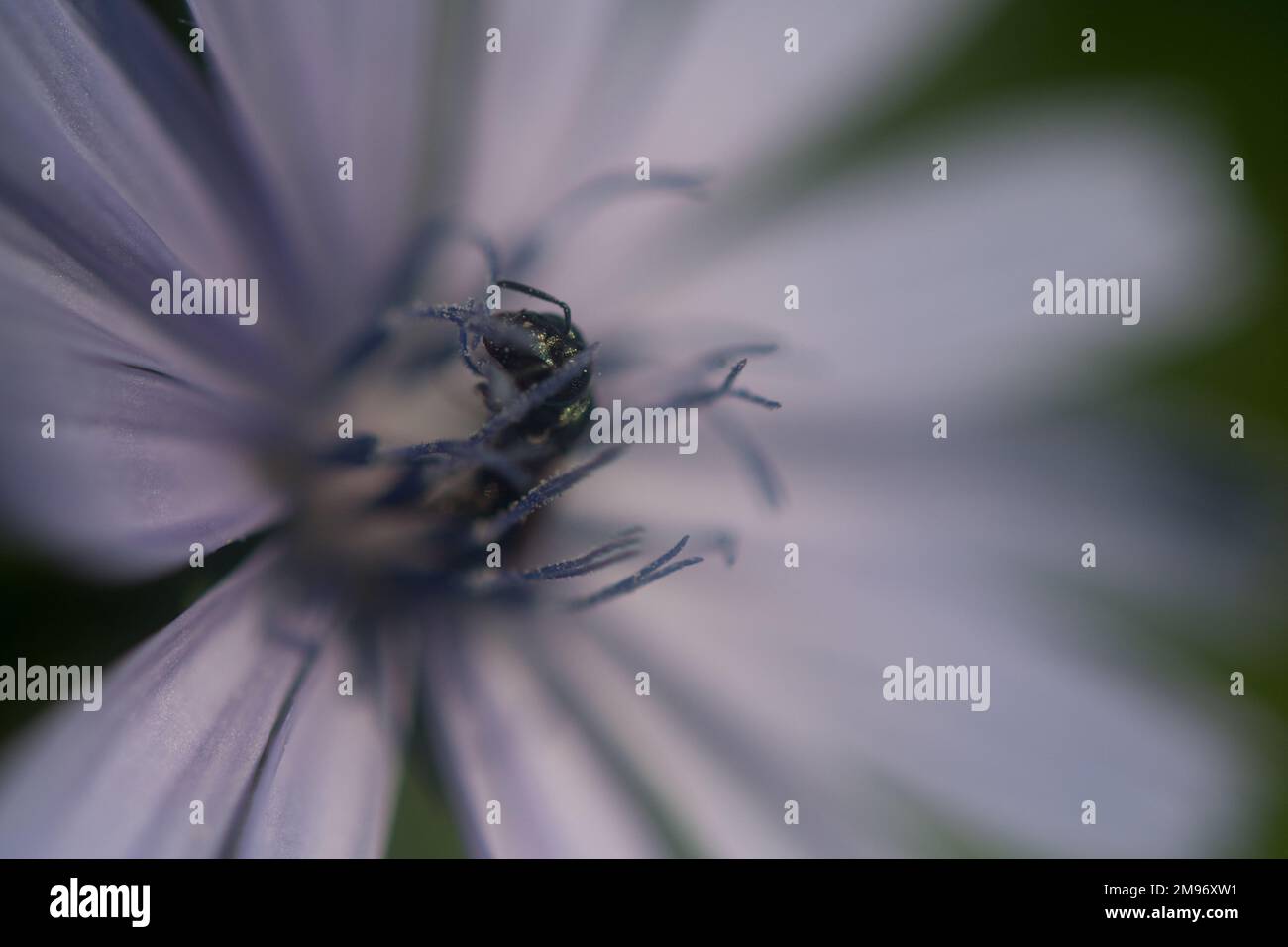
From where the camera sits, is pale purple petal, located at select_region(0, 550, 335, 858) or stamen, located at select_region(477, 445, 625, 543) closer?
pale purple petal, located at select_region(0, 550, 335, 858)

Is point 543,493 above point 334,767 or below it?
above

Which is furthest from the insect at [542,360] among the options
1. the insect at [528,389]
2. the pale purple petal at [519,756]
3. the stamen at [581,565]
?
the pale purple petal at [519,756]

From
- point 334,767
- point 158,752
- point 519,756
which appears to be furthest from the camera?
point 519,756

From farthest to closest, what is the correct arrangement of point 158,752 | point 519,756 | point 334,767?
point 519,756, point 334,767, point 158,752

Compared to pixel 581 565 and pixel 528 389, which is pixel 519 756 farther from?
pixel 528 389

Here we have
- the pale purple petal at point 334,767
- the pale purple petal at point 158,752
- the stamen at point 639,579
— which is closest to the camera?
the pale purple petal at point 158,752

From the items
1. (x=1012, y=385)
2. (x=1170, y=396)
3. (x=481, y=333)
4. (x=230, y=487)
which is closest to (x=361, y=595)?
(x=230, y=487)

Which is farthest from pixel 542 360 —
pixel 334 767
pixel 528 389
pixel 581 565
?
pixel 334 767

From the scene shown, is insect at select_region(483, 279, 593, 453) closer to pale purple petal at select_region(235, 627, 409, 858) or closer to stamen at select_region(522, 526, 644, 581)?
stamen at select_region(522, 526, 644, 581)

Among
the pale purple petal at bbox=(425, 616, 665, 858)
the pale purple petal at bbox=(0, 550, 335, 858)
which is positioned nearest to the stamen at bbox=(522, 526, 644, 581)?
the pale purple petal at bbox=(425, 616, 665, 858)

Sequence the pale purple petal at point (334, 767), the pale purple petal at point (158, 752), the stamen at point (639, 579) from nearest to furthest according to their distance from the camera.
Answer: the pale purple petal at point (158, 752) < the pale purple petal at point (334, 767) < the stamen at point (639, 579)

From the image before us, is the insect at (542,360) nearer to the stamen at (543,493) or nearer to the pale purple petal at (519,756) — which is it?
the stamen at (543,493)

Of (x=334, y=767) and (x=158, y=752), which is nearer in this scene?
(x=158, y=752)
